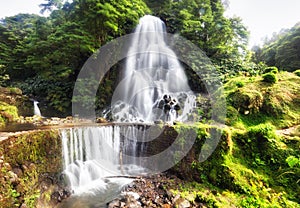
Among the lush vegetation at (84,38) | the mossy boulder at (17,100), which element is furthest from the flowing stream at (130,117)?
the mossy boulder at (17,100)

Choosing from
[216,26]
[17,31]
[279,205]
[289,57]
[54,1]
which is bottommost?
[279,205]

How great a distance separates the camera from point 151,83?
13.8m

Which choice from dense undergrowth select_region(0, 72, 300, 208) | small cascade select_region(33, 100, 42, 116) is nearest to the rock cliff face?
small cascade select_region(33, 100, 42, 116)

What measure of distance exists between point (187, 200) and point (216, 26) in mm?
13878

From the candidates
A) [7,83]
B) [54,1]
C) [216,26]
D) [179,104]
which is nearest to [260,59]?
[216,26]

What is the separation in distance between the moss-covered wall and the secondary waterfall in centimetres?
626

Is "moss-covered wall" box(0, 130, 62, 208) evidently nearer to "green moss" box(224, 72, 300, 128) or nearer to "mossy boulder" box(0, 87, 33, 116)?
"green moss" box(224, 72, 300, 128)

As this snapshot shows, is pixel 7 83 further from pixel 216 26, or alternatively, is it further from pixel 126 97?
pixel 216 26

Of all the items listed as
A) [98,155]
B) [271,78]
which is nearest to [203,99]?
[271,78]

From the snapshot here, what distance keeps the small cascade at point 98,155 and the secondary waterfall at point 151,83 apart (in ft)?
11.6

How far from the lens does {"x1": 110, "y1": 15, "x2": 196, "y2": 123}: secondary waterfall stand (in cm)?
1145

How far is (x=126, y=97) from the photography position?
529 inches

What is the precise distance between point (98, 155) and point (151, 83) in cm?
778

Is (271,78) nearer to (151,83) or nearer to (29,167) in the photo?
(151,83)
